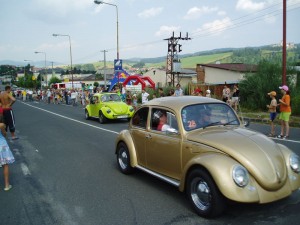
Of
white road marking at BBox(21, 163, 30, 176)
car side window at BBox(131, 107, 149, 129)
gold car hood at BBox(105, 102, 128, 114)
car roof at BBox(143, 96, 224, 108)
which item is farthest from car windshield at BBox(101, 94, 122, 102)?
car roof at BBox(143, 96, 224, 108)

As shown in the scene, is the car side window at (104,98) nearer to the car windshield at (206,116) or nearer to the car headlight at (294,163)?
the car windshield at (206,116)

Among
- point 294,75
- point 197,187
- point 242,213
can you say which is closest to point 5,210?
point 197,187

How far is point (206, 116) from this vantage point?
17.8 ft

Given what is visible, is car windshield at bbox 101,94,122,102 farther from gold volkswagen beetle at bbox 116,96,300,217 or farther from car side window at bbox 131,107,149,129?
gold volkswagen beetle at bbox 116,96,300,217

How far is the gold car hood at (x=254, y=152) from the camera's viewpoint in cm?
416

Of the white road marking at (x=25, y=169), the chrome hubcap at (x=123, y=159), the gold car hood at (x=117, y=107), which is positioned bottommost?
the white road marking at (x=25, y=169)

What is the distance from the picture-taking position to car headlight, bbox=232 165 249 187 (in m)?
4.09

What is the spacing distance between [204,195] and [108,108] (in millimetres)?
12493

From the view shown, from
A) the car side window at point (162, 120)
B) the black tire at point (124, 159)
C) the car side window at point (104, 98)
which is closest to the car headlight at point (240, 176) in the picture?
the car side window at point (162, 120)

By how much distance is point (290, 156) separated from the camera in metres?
4.68

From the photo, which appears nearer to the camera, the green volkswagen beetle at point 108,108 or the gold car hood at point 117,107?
the green volkswagen beetle at point 108,108

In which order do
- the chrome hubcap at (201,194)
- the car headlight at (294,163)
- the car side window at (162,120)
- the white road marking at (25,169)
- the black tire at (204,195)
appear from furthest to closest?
1. the white road marking at (25,169)
2. the car side window at (162,120)
3. the car headlight at (294,163)
4. the chrome hubcap at (201,194)
5. the black tire at (204,195)

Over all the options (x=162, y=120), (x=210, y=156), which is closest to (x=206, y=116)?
(x=162, y=120)

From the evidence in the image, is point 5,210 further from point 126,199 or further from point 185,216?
point 185,216
